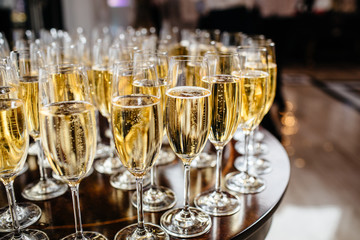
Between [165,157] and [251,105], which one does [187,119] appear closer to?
[251,105]

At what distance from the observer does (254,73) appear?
1.00 meters

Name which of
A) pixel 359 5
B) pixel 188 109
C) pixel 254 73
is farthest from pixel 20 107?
pixel 359 5

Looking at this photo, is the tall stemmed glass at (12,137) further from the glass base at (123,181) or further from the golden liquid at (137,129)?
the glass base at (123,181)

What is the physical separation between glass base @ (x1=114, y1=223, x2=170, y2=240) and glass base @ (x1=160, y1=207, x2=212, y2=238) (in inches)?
0.6

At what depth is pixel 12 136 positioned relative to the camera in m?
0.69

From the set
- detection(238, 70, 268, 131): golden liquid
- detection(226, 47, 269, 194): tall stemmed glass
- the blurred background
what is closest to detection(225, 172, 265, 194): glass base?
detection(226, 47, 269, 194): tall stemmed glass

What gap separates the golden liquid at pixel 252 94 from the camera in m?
0.97

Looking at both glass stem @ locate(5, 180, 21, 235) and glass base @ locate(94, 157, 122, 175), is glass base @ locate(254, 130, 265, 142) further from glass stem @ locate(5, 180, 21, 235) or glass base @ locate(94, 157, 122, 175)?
glass stem @ locate(5, 180, 21, 235)

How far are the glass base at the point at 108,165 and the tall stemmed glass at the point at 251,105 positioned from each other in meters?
0.35

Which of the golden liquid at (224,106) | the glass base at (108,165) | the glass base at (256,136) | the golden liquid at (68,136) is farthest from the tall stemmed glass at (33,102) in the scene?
the glass base at (256,136)

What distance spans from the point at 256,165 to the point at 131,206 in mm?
436

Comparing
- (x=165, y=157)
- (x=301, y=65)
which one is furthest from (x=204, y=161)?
(x=301, y=65)

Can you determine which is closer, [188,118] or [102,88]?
[188,118]

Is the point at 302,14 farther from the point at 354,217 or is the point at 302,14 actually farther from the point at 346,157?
the point at 354,217
